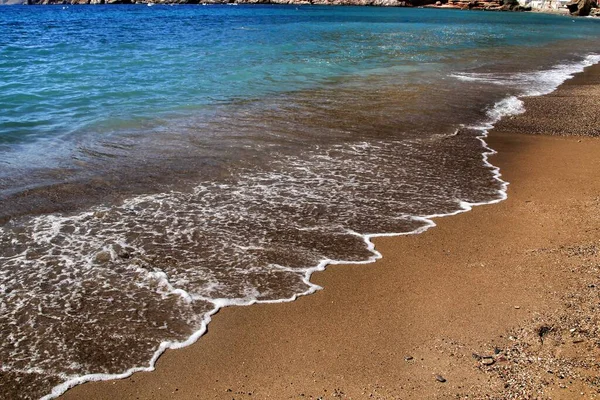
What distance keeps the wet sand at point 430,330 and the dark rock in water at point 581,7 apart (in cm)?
Result: 8945

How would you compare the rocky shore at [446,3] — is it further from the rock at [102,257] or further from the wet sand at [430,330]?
the rock at [102,257]

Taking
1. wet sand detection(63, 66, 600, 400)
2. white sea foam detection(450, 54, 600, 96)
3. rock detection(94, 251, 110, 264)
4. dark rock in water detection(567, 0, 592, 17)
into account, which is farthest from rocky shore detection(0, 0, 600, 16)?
rock detection(94, 251, 110, 264)

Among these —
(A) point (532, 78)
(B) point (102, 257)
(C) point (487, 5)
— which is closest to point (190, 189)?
(B) point (102, 257)

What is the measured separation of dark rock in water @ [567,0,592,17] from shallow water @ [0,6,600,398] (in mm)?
77655

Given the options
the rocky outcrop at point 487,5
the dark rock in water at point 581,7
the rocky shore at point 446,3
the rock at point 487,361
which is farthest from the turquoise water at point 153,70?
the rocky outcrop at point 487,5

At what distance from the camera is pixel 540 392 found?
3.03 m

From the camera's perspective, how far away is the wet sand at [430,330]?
10.6 ft

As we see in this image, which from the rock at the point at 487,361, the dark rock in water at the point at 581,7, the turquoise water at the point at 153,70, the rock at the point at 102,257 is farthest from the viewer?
the dark rock in water at the point at 581,7

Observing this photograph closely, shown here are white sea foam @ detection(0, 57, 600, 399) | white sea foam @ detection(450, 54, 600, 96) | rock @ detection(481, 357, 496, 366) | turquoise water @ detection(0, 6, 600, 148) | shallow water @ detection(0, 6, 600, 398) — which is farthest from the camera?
white sea foam @ detection(450, 54, 600, 96)

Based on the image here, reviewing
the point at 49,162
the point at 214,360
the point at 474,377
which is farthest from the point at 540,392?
the point at 49,162

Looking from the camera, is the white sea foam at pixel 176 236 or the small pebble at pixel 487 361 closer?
the small pebble at pixel 487 361

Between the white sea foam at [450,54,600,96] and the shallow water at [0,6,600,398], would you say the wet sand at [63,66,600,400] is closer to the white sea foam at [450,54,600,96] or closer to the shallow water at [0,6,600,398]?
the shallow water at [0,6,600,398]

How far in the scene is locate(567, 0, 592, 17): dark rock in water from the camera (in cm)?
7706

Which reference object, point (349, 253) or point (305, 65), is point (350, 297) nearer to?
point (349, 253)
